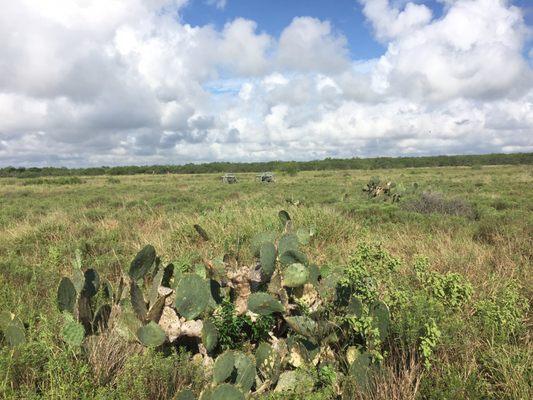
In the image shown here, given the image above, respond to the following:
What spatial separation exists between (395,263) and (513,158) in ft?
356

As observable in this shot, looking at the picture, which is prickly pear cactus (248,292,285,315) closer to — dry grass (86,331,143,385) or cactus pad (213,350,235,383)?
cactus pad (213,350,235,383)

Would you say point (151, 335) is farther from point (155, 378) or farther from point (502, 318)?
point (502, 318)

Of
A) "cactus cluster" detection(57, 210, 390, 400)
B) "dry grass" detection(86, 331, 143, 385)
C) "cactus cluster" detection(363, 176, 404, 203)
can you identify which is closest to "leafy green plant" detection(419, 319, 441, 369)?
"cactus cluster" detection(57, 210, 390, 400)

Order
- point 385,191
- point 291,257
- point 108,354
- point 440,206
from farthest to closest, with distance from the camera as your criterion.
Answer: point 385,191
point 440,206
point 291,257
point 108,354

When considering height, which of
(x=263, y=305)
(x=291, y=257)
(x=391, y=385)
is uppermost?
(x=291, y=257)

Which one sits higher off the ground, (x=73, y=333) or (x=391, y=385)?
(x=73, y=333)

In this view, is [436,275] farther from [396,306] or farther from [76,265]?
[76,265]

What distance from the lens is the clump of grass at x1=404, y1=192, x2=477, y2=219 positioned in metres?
11.2

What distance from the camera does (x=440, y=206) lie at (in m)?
11.7

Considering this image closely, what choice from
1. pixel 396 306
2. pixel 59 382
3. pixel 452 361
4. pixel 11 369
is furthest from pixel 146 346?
pixel 452 361

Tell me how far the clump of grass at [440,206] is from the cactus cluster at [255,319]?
8.82m

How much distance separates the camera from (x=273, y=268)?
3.68 meters

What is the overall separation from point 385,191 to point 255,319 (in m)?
12.4

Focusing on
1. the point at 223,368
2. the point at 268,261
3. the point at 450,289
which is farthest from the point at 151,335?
the point at 450,289
